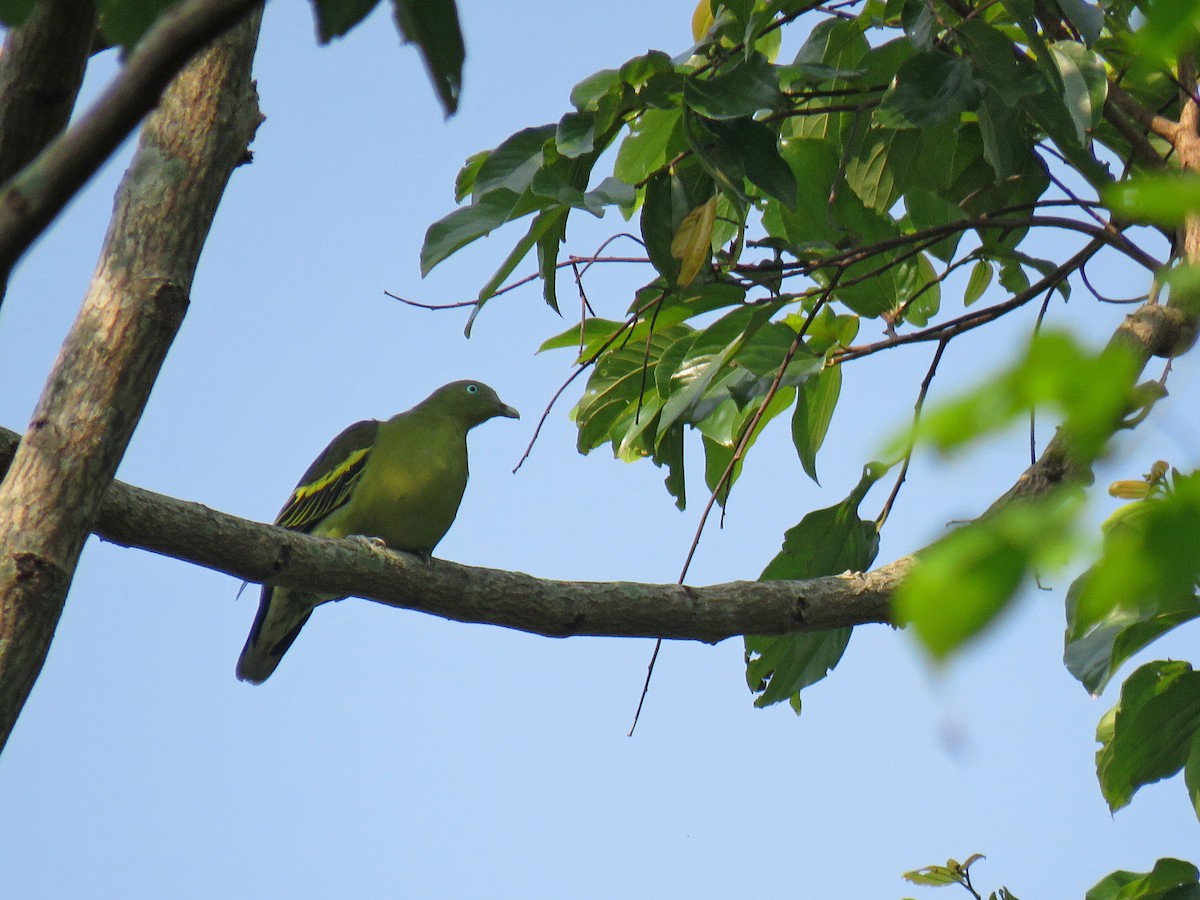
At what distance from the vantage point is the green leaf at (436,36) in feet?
4.43

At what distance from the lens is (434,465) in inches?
207

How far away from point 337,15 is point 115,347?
108 cm

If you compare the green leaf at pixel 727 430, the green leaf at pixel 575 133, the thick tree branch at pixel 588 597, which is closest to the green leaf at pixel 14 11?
the green leaf at pixel 575 133

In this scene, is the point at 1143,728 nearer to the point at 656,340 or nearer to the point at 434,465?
the point at 656,340

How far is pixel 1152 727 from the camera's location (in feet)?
10.6

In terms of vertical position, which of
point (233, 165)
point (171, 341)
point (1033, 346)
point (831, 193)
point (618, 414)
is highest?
point (831, 193)

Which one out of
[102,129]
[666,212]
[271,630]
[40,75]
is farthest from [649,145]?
[271,630]

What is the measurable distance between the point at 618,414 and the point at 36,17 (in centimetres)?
248

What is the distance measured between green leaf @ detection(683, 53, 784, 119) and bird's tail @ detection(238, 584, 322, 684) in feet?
9.64

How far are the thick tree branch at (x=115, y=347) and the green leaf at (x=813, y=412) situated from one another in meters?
1.90

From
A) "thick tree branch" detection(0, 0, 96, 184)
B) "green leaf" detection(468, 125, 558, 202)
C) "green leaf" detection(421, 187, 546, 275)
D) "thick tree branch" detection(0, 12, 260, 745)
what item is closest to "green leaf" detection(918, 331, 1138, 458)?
"thick tree branch" detection(0, 0, 96, 184)

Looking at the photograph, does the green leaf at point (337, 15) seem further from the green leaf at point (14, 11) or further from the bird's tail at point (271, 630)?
the bird's tail at point (271, 630)

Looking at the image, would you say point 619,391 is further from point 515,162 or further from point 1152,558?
point 1152,558

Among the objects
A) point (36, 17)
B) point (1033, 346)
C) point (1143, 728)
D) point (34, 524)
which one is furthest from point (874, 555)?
point (1033, 346)
